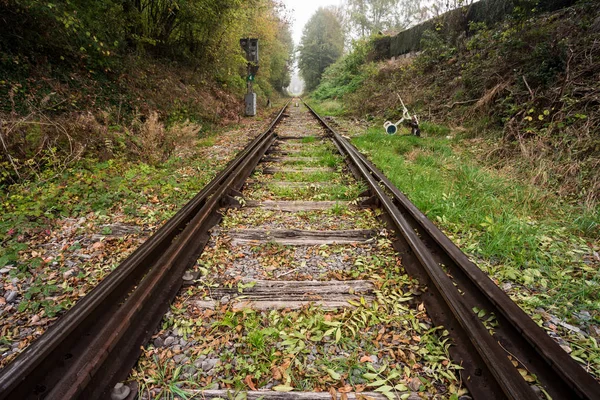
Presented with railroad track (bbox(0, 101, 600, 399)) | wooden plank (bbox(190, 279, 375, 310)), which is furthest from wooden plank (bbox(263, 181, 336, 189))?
wooden plank (bbox(190, 279, 375, 310))

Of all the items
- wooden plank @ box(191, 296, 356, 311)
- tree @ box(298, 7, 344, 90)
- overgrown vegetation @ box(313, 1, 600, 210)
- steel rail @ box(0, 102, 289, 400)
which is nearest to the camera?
steel rail @ box(0, 102, 289, 400)


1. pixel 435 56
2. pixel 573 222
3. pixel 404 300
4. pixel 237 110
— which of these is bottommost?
pixel 404 300

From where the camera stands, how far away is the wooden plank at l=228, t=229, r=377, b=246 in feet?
9.59

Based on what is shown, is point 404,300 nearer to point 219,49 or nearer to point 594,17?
point 594,17

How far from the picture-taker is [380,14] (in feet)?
117

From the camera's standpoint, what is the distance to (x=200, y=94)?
1214 cm

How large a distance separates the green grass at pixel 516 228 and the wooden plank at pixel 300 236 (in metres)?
0.97

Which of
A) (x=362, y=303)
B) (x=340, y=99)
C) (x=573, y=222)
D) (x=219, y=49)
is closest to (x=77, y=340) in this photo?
(x=362, y=303)

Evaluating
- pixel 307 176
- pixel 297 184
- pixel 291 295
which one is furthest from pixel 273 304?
pixel 307 176

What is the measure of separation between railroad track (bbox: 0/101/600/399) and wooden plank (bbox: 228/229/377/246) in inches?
0.6

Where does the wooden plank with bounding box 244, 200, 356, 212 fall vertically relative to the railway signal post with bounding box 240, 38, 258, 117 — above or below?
below

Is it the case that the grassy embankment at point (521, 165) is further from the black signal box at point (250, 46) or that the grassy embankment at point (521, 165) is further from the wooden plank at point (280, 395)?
the black signal box at point (250, 46)

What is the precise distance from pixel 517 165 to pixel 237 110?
39.4 ft

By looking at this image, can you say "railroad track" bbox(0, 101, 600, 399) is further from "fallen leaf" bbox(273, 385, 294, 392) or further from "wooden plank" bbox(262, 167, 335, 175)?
"wooden plank" bbox(262, 167, 335, 175)
